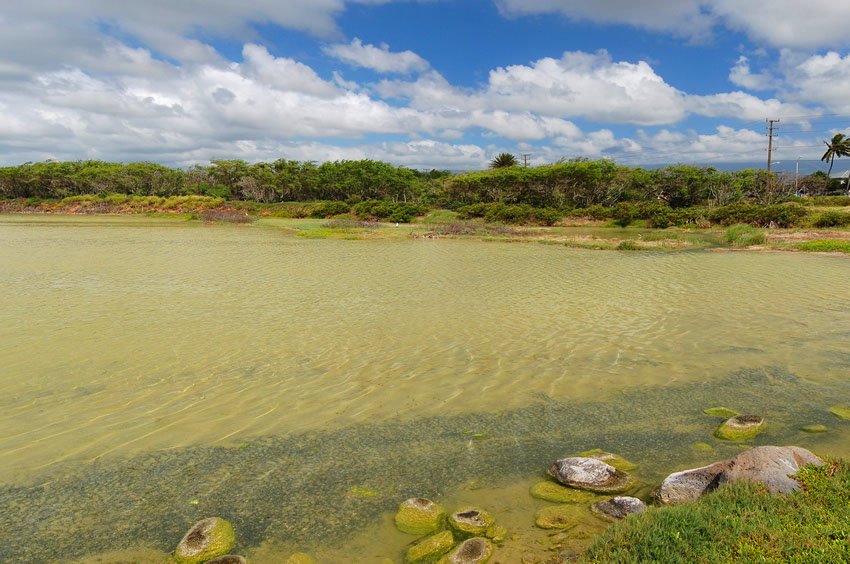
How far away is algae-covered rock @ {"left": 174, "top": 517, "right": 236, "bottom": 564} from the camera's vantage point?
474cm

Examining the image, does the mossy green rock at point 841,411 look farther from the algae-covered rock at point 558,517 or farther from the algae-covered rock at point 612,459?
the algae-covered rock at point 558,517

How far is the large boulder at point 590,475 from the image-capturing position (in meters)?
5.77

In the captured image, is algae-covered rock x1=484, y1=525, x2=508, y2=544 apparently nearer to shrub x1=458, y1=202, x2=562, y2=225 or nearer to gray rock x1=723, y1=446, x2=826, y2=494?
gray rock x1=723, y1=446, x2=826, y2=494

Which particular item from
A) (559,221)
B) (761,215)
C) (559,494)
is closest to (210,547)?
(559,494)

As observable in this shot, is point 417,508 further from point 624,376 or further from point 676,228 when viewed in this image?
point 676,228

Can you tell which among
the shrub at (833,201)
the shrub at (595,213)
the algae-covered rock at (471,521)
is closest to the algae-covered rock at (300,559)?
the algae-covered rock at (471,521)

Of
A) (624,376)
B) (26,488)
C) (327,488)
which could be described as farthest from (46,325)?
(624,376)

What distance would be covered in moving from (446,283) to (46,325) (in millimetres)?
12167

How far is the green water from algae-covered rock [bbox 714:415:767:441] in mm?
186

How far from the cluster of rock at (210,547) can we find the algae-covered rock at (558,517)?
7.30 ft

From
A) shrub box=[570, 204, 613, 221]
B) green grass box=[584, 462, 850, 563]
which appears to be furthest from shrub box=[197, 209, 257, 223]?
green grass box=[584, 462, 850, 563]

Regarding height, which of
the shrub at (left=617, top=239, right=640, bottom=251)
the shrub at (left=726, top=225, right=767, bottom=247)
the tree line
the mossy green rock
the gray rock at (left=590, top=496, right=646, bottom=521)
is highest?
the tree line

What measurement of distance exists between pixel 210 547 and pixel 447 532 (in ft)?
7.20

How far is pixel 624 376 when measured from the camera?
31.5ft
